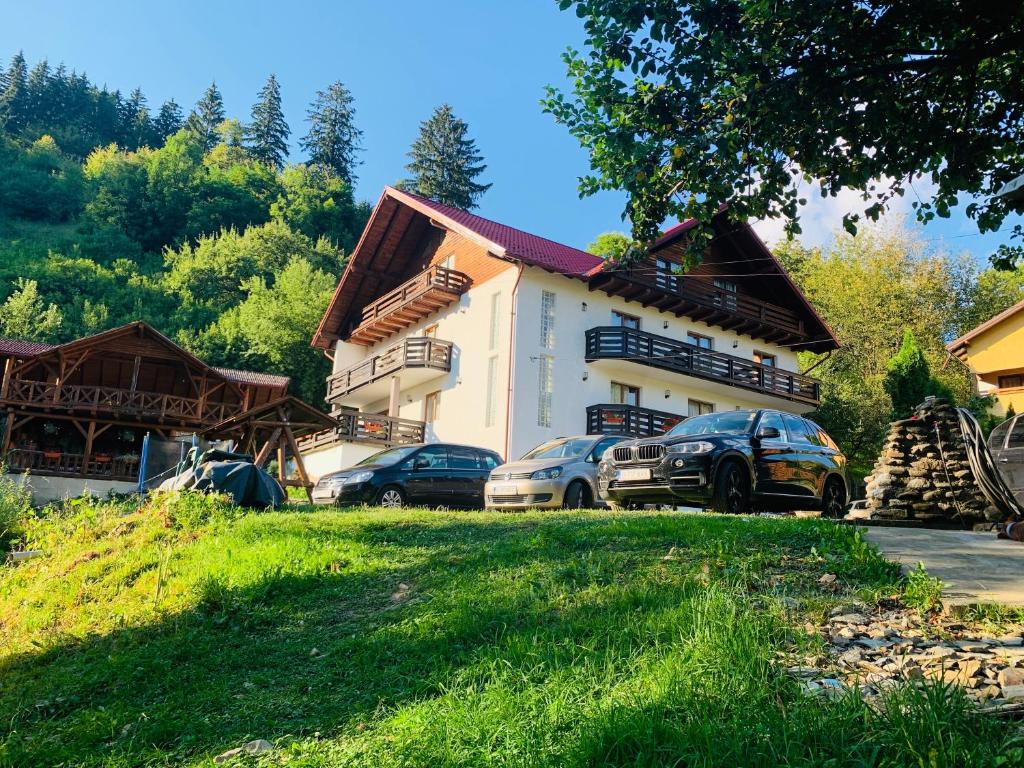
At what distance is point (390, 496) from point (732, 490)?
7.31 metres

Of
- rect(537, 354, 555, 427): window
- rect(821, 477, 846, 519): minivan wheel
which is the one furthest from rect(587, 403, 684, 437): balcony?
rect(821, 477, 846, 519): minivan wheel

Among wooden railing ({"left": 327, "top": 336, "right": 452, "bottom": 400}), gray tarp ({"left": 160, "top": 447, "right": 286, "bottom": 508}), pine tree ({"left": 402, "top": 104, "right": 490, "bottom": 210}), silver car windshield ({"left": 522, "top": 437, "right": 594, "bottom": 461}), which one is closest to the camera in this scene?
gray tarp ({"left": 160, "top": 447, "right": 286, "bottom": 508})

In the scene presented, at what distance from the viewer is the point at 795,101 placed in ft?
26.3

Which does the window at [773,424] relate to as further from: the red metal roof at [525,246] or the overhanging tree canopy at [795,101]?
the red metal roof at [525,246]

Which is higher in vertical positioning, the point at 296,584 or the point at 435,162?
the point at 435,162

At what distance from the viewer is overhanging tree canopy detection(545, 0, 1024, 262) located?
313 inches

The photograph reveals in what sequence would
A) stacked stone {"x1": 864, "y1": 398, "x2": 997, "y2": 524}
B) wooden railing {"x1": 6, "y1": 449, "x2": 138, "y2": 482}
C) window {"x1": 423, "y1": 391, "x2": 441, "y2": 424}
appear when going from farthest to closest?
wooden railing {"x1": 6, "y1": 449, "x2": 138, "y2": 482}
window {"x1": 423, "y1": 391, "x2": 441, "y2": 424}
stacked stone {"x1": 864, "y1": 398, "x2": 997, "y2": 524}

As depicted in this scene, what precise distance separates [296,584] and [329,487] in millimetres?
8819

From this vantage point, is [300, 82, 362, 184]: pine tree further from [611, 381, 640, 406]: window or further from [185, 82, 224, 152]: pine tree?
[611, 381, 640, 406]: window

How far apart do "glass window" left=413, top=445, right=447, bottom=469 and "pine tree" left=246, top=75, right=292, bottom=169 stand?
77351 mm

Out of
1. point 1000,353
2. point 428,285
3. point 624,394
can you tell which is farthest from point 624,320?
point 1000,353

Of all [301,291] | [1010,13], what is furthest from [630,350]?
[301,291]

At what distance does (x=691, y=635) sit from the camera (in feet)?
16.4

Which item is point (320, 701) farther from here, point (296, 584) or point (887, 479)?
point (887, 479)
